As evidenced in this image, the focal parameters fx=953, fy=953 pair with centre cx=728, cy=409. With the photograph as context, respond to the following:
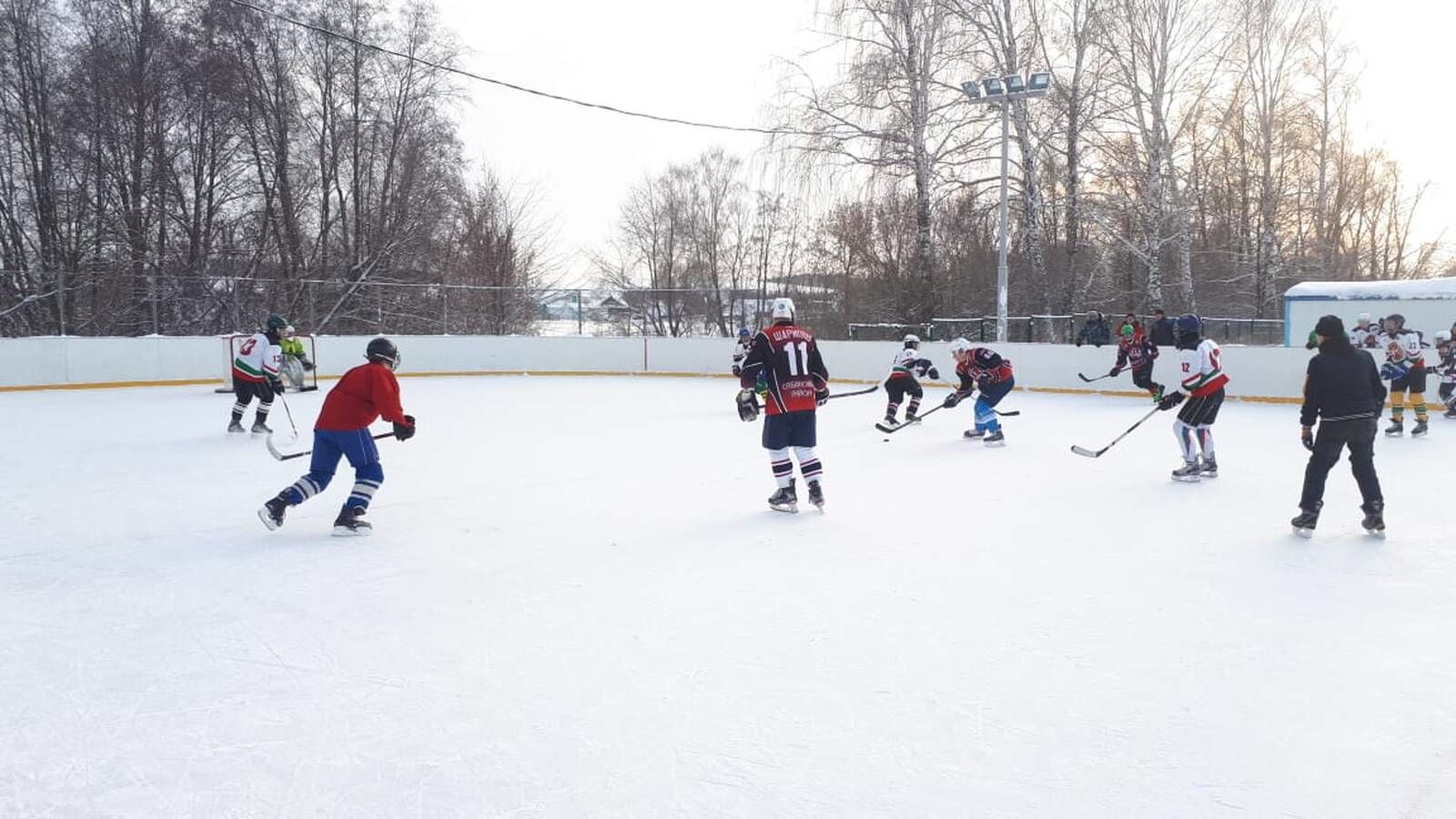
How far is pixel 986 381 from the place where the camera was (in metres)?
8.23

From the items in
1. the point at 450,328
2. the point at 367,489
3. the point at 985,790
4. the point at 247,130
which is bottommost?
the point at 985,790

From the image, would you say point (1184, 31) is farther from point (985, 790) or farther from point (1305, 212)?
point (985, 790)

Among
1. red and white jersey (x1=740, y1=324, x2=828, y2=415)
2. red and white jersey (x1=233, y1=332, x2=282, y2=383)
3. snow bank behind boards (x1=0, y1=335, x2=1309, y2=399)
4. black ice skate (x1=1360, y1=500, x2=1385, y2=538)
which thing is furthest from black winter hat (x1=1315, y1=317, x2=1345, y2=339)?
snow bank behind boards (x1=0, y1=335, x2=1309, y2=399)

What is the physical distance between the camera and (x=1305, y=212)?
24.1 m

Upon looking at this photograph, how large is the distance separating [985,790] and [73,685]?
8.45 feet

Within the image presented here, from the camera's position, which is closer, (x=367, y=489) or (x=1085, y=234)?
(x=367, y=489)

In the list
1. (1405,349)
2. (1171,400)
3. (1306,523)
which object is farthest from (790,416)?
(1405,349)

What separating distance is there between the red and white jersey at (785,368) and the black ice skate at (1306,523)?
2505 millimetres

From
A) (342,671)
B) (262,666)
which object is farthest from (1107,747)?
(262,666)

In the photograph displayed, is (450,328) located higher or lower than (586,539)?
higher

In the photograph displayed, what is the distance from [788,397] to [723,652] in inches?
98.6

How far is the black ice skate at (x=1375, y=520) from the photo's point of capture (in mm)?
4645

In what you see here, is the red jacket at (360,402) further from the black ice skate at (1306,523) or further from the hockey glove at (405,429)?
the black ice skate at (1306,523)

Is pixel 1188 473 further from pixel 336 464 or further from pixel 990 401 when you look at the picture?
pixel 336 464
